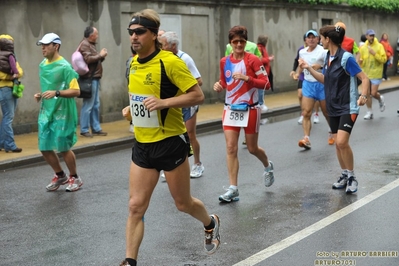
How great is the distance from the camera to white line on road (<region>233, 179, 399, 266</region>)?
20.8ft

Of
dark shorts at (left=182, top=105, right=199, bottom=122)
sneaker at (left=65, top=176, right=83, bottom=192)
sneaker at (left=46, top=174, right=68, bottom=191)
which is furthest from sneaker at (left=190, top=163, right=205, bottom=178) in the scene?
sneaker at (left=46, top=174, right=68, bottom=191)

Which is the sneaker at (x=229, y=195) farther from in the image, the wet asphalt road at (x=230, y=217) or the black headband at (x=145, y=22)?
the black headband at (x=145, y=22)

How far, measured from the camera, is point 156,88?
584cm

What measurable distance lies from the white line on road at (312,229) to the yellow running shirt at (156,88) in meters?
1.22

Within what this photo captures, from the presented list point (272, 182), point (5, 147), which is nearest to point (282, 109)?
point (5, 147)

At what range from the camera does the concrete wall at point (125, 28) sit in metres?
15.1

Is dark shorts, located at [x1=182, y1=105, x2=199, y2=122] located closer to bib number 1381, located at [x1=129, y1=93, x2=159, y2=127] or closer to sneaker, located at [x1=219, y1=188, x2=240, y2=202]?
sneaker, located at [x1=219, y1=188, x2=240, y2=202]

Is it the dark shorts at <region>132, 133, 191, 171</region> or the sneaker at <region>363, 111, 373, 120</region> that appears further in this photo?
the sneaker at <region>363, 111, 373, 120</region>

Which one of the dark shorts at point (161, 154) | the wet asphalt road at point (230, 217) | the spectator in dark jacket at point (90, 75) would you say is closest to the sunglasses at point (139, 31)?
the dark shorts at point (161, 154)

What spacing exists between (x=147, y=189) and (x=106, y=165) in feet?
19.4

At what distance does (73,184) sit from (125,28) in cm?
820

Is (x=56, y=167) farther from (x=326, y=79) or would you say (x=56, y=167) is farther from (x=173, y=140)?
(x=173, y=140)

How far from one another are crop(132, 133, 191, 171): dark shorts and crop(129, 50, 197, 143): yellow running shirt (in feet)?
0.14

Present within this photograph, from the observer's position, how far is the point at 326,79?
29.9 ft
